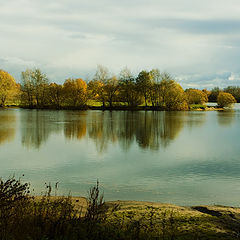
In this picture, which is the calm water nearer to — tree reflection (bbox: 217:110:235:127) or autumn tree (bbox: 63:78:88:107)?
tree reflection (bbox: 217:110:235:127)

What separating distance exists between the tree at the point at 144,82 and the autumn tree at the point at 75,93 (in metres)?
17.1

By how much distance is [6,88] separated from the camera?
91.4 metres

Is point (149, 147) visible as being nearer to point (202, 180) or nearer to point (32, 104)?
point (202, 180)

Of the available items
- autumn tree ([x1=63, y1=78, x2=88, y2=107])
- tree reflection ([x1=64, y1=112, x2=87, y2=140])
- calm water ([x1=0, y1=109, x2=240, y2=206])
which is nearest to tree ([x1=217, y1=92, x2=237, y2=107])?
autumn tree ([x1=63, y1=78, x2=88, y2=107])

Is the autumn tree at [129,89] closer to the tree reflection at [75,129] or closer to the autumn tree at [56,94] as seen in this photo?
the autumn tree at [56,94]

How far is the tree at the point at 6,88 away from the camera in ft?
297

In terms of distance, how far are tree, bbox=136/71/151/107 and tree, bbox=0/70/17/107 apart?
40047mm

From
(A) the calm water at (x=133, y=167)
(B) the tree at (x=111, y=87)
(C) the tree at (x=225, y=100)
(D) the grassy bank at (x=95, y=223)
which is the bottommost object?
(A) the calm water at (x=133, y=167)

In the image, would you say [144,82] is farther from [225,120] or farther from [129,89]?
[225,120]

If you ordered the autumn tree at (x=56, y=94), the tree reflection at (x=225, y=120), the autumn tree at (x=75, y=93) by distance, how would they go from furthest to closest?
the autumn tree at (x=56, y=94) < the autumn tree at (x=75, y=93) < the tree reflection at (x=225, y=120)

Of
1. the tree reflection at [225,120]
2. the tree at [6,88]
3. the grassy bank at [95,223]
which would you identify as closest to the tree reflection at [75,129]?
the grassy bank at [95,223]

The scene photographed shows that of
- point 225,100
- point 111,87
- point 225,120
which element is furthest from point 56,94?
point 225,100

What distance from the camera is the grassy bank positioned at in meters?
5.04

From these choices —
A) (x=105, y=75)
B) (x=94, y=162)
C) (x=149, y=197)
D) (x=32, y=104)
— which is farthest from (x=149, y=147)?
(x=32, y=104)
